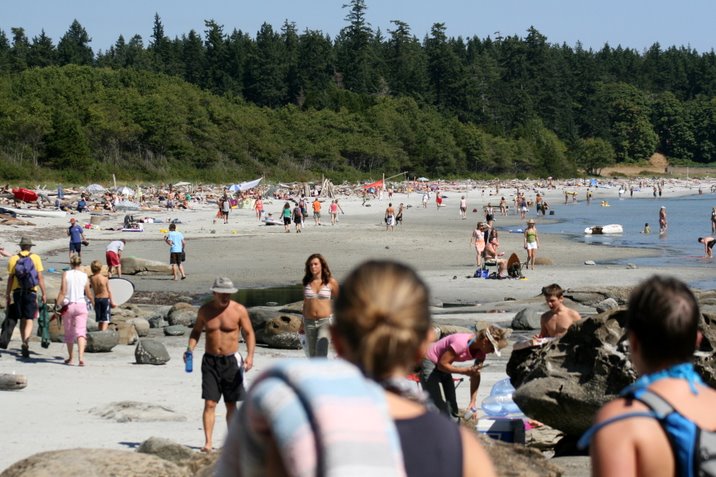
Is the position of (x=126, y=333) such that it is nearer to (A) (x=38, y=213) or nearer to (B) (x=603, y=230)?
(A) (x=38, y=213)

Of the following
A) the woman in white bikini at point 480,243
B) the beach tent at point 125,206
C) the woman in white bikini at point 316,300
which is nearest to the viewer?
the woman in white bikini at point 316,300

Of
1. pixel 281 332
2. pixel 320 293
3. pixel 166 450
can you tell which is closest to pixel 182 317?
pixel 281 332

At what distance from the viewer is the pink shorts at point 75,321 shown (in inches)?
497

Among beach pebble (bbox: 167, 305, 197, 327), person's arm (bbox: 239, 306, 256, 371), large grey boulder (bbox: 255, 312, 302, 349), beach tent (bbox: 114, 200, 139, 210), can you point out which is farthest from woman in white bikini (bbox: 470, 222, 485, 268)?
beach tent (bbox: 114, 200, 139, 210)

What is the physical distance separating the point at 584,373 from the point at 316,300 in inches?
116

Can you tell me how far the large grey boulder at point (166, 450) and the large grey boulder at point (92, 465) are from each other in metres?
0.91

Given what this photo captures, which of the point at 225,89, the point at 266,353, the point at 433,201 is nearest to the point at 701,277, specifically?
the point at 266,353

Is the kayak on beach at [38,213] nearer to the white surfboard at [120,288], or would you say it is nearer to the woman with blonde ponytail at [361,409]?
the white surfboard at [120,288]

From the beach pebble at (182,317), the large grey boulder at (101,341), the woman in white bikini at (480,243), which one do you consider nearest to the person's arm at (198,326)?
the large grey boulder at (101,341)

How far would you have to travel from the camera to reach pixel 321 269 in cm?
986

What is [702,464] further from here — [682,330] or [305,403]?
[305,403]

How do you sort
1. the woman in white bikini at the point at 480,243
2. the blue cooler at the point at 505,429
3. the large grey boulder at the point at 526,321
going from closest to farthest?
the blue cooler at the point at 505,429 < the large grey boulder at the point at 526,321 < the woman in white bikini at the point at 480,243

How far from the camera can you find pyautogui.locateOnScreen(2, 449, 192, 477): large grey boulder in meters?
5.94

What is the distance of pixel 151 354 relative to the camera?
12.9m
